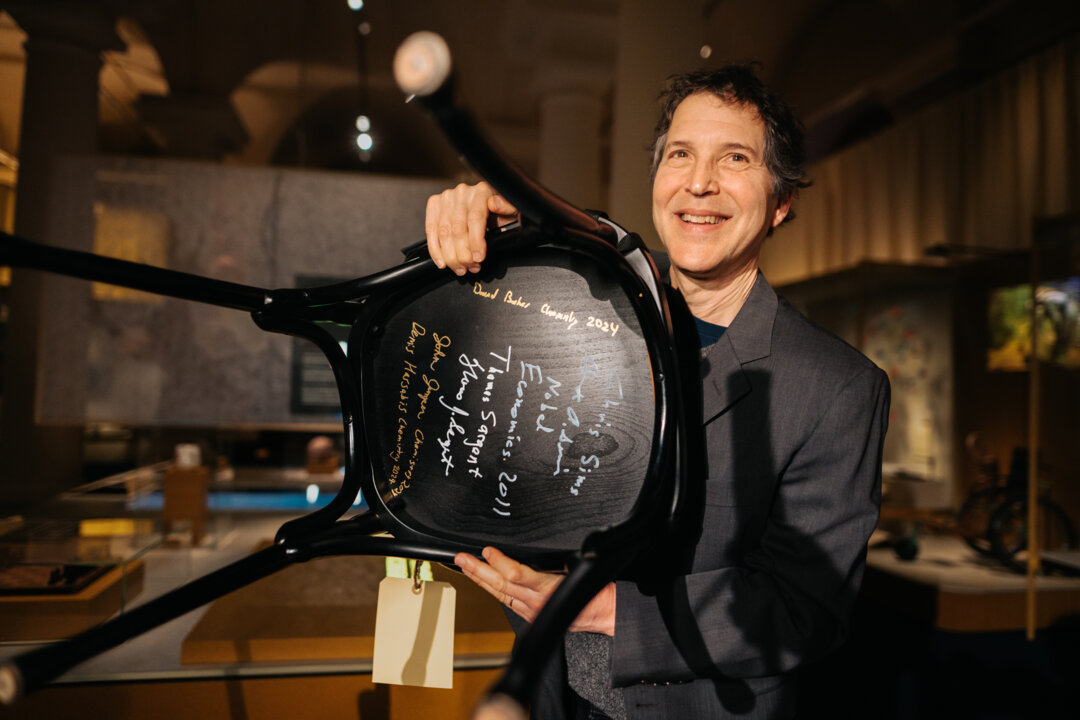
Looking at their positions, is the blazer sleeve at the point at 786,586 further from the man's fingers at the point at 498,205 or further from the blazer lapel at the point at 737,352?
the man's fingers at the point at 498,205

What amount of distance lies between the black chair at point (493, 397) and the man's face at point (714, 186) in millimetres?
230

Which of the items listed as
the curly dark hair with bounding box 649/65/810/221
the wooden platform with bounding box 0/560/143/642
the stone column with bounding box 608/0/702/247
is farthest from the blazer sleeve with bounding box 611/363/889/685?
the stone column with bounding box 608/0/702/247

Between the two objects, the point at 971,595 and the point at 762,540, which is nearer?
the point at 762,540

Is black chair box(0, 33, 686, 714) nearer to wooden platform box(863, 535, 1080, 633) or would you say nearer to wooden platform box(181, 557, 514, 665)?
wooden platform box(181, 557, 514, 665)

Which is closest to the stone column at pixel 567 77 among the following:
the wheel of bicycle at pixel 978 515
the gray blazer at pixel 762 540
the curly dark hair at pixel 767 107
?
the wheel of bicycle at pixel 978 515

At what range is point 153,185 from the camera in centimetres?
270

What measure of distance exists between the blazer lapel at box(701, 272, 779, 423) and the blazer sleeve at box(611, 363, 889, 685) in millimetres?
94

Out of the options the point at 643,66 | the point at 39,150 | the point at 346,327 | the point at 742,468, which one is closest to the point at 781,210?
the point at 742,468

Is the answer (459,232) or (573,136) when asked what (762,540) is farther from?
(573,136)

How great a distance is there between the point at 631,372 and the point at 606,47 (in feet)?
13.1

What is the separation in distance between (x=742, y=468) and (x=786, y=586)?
126 millimetres

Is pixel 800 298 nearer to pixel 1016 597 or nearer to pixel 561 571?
pixel 1016 597

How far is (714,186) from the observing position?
0.72 m

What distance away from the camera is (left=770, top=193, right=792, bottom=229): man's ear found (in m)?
0.81
